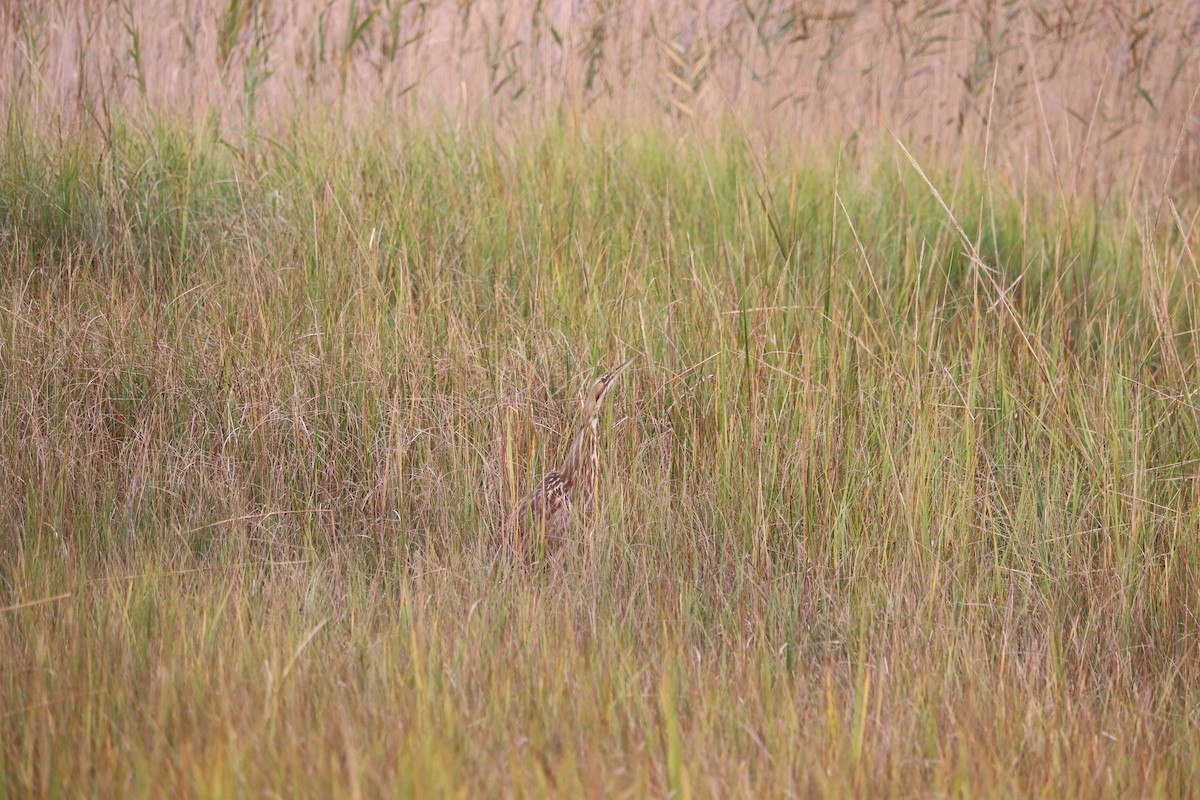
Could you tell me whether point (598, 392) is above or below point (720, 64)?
below

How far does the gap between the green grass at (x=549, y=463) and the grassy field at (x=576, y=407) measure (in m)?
0.02

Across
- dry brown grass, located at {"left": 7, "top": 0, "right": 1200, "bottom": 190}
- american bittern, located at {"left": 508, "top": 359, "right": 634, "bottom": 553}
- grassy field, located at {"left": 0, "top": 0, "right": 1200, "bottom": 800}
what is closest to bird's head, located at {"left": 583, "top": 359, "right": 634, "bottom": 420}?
american bittern, located at {"left": 508, "top": 359, "right": 634, "bottom": 553}

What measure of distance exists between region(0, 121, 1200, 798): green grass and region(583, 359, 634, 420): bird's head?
0.23 feet

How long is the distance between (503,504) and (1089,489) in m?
1.43

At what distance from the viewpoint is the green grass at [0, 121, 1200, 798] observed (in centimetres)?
197

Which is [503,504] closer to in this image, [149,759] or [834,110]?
[149,759]

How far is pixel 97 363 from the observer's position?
312 cm

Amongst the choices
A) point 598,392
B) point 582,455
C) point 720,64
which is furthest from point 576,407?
point 720,64

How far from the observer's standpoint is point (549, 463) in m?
3.07

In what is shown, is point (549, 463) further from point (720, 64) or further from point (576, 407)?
point (720, 64)

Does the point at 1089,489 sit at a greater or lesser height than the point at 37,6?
lesser

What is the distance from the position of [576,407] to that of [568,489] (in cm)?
33

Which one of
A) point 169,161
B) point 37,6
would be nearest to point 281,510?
point 169,161

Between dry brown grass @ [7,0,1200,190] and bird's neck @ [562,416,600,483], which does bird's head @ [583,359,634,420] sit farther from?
dry brown grass @ [7,0,1200,190]
